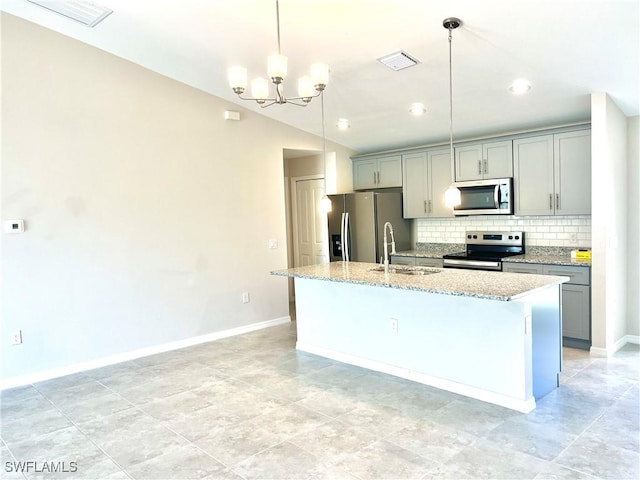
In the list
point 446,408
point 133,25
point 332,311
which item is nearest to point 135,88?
point 133,25

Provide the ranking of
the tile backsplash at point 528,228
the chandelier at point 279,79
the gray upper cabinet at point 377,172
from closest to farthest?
the chandelier at point 279,79 < the tile backsplash at point 528,228 < the gray upper cabinet at point 377,172

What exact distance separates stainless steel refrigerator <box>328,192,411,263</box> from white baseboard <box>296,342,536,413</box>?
1.75 metres

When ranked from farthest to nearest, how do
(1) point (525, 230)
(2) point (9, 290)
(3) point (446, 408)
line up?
1. (1) point (525, 230)
2. (2) point (9, 290)
3. (3) point (446, 408)

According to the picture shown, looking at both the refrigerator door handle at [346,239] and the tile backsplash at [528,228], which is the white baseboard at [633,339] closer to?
the tile backsplash at [528,228]

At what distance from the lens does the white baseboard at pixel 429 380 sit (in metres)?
3.19

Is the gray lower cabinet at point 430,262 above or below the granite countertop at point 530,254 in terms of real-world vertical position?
below

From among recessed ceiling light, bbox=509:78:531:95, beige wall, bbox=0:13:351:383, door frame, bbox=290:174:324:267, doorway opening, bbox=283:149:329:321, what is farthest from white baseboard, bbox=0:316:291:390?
recessed ceiling light, bbox=509:78:531:95

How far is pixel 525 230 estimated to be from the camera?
17.6 ft

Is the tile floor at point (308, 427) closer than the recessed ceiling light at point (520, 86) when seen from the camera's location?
Yes

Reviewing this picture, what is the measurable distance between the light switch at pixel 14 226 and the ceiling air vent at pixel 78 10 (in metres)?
1.75

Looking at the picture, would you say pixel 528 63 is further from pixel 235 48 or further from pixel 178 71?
pixel 178 71

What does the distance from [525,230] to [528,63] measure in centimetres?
223

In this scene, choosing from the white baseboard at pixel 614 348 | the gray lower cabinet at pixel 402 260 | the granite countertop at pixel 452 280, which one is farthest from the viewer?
the gray lower cabinet at pixel 402 260

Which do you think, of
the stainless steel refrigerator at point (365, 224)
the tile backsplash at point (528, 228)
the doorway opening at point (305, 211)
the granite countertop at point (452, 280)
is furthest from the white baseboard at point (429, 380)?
the tile backsplash at point (528, 228)
